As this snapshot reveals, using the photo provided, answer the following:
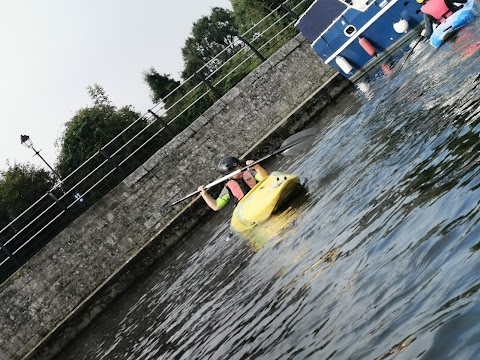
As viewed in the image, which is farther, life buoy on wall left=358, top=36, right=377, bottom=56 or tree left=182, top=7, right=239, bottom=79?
tree left=182, top=7, right=239, bottom=79

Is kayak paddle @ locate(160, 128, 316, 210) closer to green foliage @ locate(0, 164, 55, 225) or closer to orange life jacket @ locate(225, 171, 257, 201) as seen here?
orange life jacket @ locate(225, 171, 257, 201)

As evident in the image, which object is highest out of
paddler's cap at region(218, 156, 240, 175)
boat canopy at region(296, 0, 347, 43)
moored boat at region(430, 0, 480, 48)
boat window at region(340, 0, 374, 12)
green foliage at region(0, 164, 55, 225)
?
green foliage at region(0, 164, 55, 225)

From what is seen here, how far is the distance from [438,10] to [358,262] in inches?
458

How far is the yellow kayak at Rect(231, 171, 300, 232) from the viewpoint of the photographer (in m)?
11.6

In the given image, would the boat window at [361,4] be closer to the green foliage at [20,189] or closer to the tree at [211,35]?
the green foliage at [20,189]

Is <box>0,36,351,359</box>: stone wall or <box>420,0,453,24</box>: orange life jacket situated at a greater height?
<box>0,36,351,359</box>: stone wall

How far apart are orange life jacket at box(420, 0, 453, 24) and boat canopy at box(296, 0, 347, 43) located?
238 inches

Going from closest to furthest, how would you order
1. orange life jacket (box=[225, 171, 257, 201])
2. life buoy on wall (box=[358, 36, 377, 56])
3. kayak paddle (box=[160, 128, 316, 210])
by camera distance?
kayak paddle (box=[160, 128, 316, 210]) < orange life jacket (box=[225, 171, 257, 201]) < life buoy on wall (box=[358, 36, 377, 56])

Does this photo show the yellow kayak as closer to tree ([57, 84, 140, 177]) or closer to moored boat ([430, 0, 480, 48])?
moored boat ([430, 0, 480, 48])

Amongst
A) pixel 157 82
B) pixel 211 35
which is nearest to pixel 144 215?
pixel 157 82

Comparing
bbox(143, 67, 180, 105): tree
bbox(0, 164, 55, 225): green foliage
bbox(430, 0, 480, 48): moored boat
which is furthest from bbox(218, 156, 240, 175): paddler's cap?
bbox(143, 67, 180, 105): tree

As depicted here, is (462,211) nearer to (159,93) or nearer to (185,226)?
(185,226)

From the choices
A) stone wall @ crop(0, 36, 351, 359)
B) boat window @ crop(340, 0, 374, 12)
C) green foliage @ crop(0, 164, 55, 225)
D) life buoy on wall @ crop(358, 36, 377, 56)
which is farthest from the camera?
green foliage @ crop(0, 164, 55, 225)

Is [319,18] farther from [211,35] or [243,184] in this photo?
[211,35]
